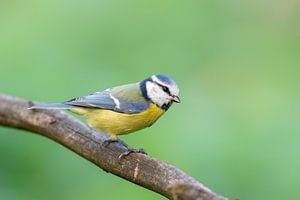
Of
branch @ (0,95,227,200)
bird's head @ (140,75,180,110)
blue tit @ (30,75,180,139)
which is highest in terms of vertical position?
bird's head @ (140,75,180,110)

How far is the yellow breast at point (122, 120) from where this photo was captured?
2.33 metres

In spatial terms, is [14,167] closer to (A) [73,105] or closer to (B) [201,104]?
(A) [73,105]

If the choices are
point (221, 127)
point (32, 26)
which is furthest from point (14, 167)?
point (32, 26)

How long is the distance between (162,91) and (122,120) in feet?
0.54

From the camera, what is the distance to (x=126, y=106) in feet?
7.76

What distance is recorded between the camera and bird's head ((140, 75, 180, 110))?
2344 millimetres

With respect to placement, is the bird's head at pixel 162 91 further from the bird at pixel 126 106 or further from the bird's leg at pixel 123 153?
the bird's leg at pixel 123 153

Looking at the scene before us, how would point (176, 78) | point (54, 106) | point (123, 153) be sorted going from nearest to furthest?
point (123, 153) < point (54, 106) < point (176, 78)

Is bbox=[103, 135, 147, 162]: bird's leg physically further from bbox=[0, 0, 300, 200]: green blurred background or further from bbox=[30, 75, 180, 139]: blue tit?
bbox=[0, 0, 300, 200]: green blurred background

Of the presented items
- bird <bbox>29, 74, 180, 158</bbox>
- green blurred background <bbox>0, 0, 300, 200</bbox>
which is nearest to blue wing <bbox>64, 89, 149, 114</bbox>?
bird <bbox>29, 74, 180, 158</bbox>

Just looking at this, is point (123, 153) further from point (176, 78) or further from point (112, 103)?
point (176, 78)

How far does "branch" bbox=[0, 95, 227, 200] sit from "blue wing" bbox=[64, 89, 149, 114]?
0.08 meters

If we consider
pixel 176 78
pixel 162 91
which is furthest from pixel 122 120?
pixel 176 78

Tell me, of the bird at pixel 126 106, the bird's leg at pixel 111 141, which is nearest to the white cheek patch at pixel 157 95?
the bird at pixel 126 106
